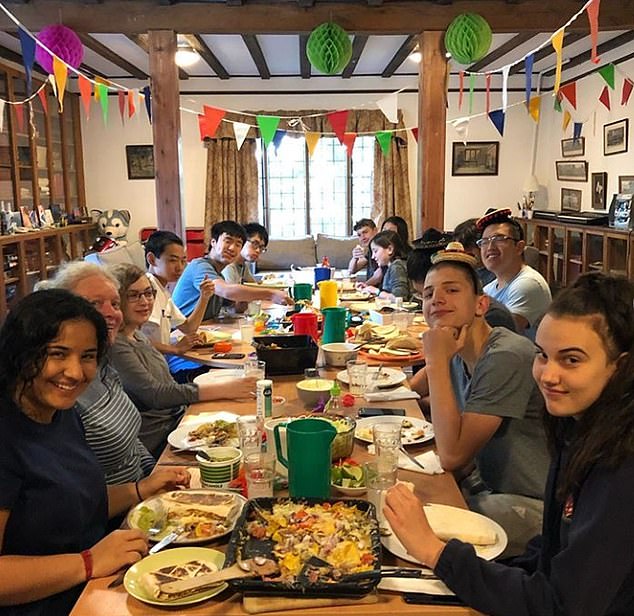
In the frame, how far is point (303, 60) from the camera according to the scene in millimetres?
7199

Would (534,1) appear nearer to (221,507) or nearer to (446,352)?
(446,352)

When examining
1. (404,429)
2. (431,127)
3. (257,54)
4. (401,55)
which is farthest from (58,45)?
(401,55)

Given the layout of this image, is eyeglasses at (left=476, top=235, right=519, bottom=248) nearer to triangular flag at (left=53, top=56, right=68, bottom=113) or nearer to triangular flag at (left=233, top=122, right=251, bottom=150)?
triangular flag at (left=53, top=56, right=68, bottom=113)

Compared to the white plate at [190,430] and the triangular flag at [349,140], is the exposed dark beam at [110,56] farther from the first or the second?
the white plate at [190,430]

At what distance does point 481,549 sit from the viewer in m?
1.21

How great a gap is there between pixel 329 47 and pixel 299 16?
449 millimetres

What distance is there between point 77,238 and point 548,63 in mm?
5950

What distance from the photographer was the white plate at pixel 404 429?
172 cm

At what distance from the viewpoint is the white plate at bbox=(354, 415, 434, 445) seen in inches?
67.9

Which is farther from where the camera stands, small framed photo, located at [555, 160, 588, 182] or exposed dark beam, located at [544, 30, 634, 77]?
small framed photo, located at [555, 160, 588, 182]

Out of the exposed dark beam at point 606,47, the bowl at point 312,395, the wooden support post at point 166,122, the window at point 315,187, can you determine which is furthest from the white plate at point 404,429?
the window at point 315,187

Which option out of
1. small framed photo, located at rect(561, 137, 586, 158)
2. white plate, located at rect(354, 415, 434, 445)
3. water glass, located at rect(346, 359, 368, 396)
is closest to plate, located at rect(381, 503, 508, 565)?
white plate, located at rect(354, 415, 434, 445)

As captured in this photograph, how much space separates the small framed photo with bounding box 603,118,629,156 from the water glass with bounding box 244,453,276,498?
19.8 feet

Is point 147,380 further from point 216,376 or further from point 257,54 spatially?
point 257,54
